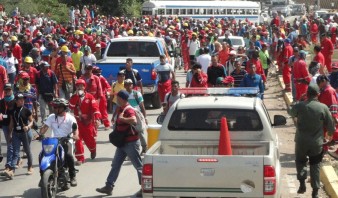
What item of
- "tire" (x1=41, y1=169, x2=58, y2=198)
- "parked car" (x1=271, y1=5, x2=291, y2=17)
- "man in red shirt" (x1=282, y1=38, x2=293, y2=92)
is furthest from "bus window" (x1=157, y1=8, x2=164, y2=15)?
"tire" (x1=41, y1=169, x2=58, y2=198)

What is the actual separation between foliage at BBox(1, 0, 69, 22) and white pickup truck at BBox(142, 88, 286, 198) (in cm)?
4235

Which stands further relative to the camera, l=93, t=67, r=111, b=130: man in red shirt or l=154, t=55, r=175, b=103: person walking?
l=154, t=55, r=175, b=103: person walking

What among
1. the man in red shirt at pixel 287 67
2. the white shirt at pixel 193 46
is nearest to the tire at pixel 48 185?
the man in red shirt at pixel 287 67

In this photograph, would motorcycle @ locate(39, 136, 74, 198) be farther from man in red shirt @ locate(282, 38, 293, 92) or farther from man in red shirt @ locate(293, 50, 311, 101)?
man in red shirt @ locate(282, 38, 293, 92)

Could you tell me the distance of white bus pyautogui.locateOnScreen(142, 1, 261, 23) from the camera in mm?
71438

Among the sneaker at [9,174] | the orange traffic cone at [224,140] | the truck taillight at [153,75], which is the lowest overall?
the sneaker at [9,174]

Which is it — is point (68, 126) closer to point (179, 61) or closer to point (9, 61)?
point (9, 61)

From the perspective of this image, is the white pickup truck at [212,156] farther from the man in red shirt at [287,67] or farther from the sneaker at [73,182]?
the man in red shirt at [287,67]

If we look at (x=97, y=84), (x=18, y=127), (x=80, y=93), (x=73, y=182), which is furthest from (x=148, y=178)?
(x=97, y=84)

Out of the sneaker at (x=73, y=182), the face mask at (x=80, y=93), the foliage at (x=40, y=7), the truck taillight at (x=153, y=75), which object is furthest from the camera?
the foliage at (x=40, y=7)

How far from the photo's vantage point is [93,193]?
13461mm

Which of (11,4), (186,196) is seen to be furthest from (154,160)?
(11,4)

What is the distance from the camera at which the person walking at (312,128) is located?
39.5 feet

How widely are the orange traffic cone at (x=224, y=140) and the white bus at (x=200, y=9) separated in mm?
60489
